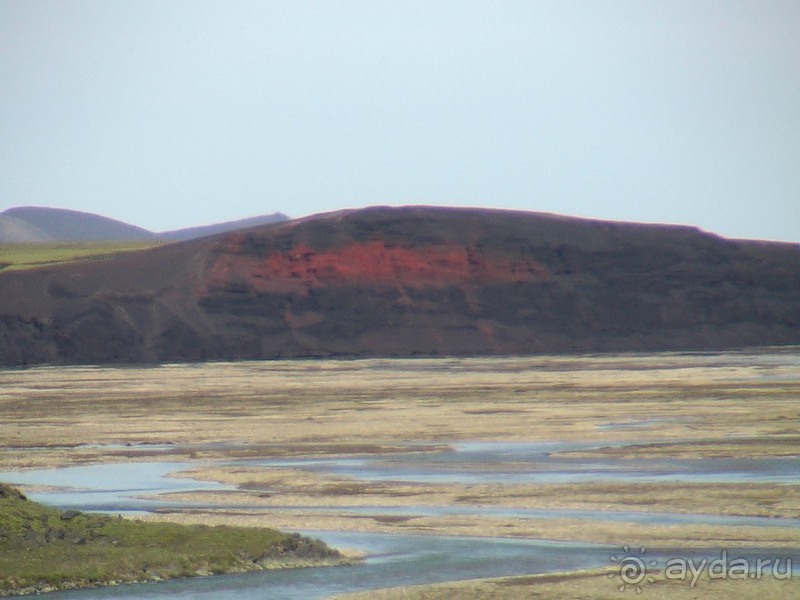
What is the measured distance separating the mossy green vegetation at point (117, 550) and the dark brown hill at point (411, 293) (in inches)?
2221

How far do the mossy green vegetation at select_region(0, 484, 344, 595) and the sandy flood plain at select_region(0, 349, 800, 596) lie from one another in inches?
77.7

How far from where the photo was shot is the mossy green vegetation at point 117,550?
502 inches

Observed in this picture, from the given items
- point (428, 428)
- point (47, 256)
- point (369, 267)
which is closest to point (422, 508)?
point (428, 428)

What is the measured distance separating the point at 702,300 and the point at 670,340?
13.8 ft

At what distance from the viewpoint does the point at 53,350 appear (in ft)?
230

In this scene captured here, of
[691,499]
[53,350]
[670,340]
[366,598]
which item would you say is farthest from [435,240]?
[366,598]

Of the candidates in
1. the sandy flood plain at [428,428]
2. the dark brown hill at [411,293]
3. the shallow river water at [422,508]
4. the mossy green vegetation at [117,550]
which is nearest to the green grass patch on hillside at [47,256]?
the dark brown hill at [411,293]

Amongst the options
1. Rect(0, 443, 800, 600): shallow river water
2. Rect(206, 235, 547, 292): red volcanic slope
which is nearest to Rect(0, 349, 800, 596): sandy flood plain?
Rect(0, 443, 800, 600): shallow river water

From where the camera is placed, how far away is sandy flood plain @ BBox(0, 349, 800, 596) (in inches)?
642

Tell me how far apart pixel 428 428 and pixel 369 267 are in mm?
50383

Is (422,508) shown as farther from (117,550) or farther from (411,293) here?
(411,293)

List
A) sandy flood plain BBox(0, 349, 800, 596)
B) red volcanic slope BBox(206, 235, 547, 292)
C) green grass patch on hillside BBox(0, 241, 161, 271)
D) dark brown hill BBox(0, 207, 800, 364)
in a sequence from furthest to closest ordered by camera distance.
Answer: green grass patch on hillside BBox(0, 241, 161, 271), red volcanic slope BBox(206, 235, 547, 292), dark brown hill BBox(0, 207, 800, 364), sandy flood plain BBox(0, 349, 800, 596)

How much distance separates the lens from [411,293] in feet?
253

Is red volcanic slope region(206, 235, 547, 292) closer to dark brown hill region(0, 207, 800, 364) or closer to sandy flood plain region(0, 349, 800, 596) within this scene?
dark brown hill region(0, 207, 800, 364)
